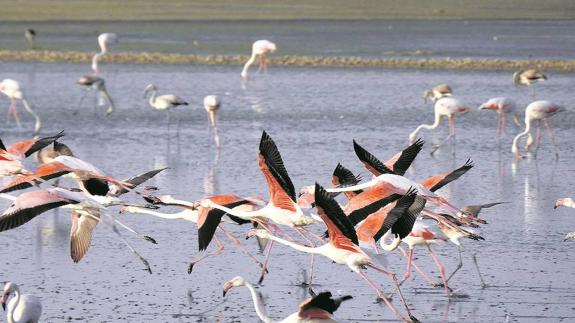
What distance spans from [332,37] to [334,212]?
24364 mm

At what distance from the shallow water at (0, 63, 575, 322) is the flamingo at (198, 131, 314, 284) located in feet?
1.75

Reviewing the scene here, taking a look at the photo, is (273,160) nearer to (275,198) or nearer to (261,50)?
(275,198)

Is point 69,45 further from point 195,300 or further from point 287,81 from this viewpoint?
point 195,300

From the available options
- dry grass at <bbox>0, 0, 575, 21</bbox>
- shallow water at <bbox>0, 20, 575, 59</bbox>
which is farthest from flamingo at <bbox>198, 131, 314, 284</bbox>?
dry grass at <bbox>0, 0, 575, 21</bbox>

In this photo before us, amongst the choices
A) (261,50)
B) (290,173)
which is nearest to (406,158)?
(290,173)

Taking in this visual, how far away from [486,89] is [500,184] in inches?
344

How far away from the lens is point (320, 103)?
19219 millimetres

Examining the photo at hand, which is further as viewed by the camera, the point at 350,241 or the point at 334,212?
the point at 350,241

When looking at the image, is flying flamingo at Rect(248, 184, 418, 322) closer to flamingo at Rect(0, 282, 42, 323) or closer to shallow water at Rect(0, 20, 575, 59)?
flamingo at Rect(0, 282, 42, 323)

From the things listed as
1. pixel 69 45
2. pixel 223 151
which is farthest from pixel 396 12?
pixel 223 151

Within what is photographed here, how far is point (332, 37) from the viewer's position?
3130cm

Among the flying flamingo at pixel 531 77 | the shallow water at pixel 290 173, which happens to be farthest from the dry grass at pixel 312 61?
the flying flamingo at pixel 531 77

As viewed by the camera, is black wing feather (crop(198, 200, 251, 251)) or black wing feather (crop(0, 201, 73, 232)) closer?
black wing feather (crop(0, 201, 73, 232))

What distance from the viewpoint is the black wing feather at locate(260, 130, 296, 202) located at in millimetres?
7738
